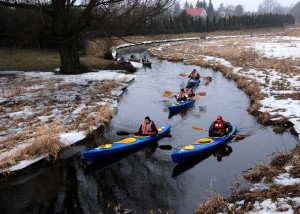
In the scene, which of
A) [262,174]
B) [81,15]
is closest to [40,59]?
[81,15]

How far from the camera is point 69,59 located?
86.4 feet

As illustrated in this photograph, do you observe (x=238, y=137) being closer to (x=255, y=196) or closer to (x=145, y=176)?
(x=145, y=176)

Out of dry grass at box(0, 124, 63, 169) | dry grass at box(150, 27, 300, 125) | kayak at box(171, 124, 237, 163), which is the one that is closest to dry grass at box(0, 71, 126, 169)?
dry grass at box(0, 124, 63, 169)

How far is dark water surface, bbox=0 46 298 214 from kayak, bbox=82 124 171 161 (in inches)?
9.7

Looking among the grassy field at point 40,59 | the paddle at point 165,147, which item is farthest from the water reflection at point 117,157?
the grassy field at point 40,59

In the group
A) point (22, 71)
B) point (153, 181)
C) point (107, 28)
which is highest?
point (107, 28)

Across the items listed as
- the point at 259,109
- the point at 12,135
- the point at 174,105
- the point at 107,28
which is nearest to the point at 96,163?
the point at 12,135

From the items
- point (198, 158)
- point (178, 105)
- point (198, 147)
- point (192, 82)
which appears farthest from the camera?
point (192, 82)

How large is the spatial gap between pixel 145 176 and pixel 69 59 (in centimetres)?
1739

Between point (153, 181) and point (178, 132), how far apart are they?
4909mm

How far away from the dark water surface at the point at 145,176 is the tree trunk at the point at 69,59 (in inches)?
410

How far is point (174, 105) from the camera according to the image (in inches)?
720

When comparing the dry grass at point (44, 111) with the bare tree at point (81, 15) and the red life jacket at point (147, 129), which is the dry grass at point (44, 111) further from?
the bare tree at point (81, 15)

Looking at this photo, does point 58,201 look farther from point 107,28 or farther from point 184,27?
point 184,27
